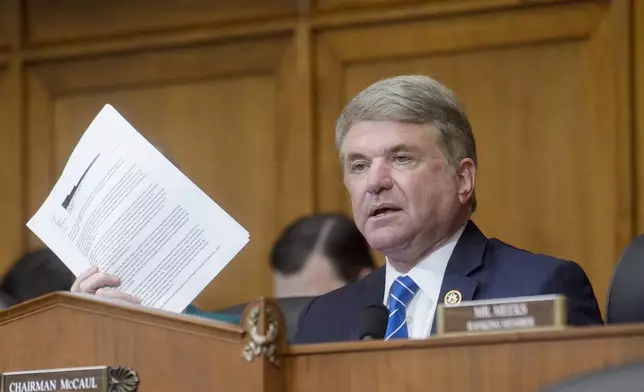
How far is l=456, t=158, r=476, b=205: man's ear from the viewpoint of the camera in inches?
96.3

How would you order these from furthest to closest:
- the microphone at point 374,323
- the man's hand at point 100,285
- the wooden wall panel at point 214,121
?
the wooden wall panel at point 214,121
the man's hand at point 100,285
the microphone at point 374,323

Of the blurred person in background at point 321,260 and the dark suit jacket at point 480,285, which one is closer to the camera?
the dark suit jacket at point 480,285

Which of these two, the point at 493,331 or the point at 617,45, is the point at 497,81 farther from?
the point at 493,331

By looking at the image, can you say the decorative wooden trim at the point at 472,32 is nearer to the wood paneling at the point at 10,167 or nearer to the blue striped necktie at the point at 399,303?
the wood paneling at the point at 10,167

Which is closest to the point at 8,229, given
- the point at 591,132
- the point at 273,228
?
the point at 273,228

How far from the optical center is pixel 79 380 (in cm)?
170

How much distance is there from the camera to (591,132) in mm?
3955

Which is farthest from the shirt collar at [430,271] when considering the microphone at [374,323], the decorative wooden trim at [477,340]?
the decorative wooden trim at [477,340]

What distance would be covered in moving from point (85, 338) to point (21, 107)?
9.88 ft

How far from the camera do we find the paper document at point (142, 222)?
219cm

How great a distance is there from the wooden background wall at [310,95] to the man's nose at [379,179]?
5.54ft

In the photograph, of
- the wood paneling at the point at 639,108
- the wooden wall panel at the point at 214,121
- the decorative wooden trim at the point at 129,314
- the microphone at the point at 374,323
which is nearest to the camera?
the decorative wooden trim at the point at 129,314

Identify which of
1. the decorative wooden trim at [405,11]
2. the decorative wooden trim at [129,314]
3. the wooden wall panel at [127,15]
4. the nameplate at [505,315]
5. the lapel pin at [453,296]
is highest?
the wooden wall panel at [127,15]

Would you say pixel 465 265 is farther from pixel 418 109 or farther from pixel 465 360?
pixel 465 360
